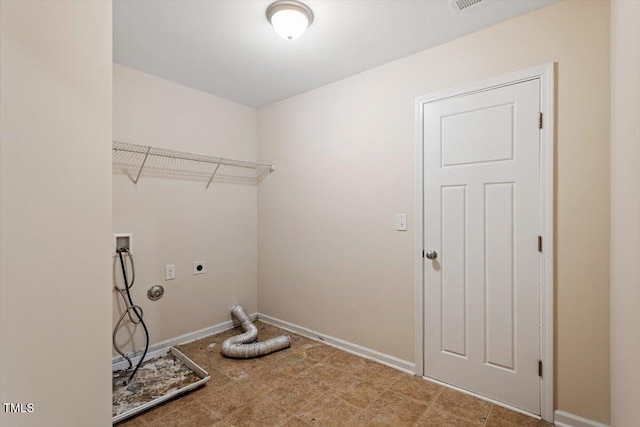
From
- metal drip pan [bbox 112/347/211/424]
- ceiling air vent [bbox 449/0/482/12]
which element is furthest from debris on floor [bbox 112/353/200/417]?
ceiling air vent [bbox 449/0/482/12]

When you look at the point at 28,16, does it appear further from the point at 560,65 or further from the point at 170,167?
the point at 560,65

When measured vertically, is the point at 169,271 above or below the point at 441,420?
above

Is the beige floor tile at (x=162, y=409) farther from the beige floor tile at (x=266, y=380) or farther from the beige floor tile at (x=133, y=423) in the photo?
the beige floor tile at (x=266, y=380)

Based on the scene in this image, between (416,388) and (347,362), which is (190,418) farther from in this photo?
(416,388)

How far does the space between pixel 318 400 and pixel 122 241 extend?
1.98 metres

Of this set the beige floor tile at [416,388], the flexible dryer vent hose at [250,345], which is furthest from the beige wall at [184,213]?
the beige floor tile at [416,388]

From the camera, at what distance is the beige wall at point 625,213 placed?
40.1 inches

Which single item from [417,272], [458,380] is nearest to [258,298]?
[417,272]

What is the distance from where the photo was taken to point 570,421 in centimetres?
169

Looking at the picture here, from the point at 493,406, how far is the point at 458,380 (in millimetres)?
244

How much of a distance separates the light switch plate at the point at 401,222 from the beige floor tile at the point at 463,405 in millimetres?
1174

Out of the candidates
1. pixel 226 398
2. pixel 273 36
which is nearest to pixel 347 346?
pixel 226 398

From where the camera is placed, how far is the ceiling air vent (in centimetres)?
173

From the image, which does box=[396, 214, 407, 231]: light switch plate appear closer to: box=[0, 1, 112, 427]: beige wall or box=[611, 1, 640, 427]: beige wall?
box=[611, 1, 640, 427]: beige wall
